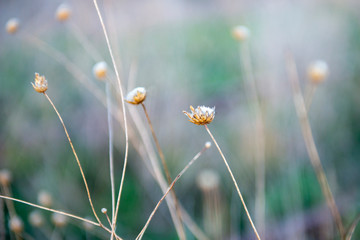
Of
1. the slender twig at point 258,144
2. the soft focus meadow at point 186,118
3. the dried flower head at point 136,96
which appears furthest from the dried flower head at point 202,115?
the slender twig at point 258,144

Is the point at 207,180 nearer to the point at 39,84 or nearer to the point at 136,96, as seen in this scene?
the point at 136,96

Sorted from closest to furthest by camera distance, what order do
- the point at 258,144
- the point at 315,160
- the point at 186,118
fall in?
the point at 315,160, the point at 258,144, the point at 186,118

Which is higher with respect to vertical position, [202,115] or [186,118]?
[202,115]

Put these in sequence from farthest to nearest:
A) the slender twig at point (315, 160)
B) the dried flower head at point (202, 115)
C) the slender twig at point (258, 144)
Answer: the slender twig at point (258, 144) < the slender twig at point (315, 160) < the dried flower head at point (202, 115)

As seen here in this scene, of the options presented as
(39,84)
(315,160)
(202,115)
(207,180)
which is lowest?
(207,180)

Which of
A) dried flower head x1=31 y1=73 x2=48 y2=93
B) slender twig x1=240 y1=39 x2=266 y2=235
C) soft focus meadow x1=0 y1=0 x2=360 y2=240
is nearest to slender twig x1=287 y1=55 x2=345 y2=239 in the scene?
soft focus meadow x1=0 y1=0 x2=360 y2=240

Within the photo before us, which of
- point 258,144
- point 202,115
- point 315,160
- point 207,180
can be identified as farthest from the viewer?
point 258,144

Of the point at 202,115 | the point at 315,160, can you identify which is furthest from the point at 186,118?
the point at 202,115

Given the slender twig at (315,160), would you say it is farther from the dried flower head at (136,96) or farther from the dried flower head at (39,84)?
the dried flower head at (39,84)
